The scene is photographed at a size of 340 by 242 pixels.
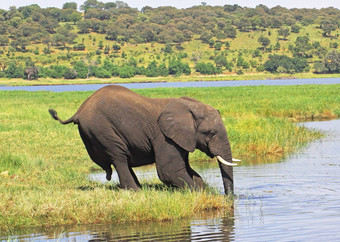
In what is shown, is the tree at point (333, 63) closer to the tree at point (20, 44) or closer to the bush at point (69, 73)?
the bush at point (69, 73)

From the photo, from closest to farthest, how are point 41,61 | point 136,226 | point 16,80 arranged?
point 136,226, point 16,80, point 41,61

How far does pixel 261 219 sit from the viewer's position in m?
10.5

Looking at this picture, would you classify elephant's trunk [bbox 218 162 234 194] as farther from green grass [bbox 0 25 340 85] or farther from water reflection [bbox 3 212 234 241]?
green grass [bbox 0 25 340 85]

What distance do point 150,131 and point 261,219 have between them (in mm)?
2370

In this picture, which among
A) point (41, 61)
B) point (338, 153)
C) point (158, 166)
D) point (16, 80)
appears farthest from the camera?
point (41, 61)

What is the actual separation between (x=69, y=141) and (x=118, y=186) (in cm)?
750

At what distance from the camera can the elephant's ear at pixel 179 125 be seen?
35.9 feet

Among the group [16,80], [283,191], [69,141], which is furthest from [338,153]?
[16,80]

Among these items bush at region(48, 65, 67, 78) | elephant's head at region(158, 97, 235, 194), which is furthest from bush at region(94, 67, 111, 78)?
elephant's head at region(158, 97, 235, 194)

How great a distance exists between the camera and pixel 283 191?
12922 mm

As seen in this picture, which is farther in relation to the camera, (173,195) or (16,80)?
(16,80)

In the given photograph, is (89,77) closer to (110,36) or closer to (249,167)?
(110,36)

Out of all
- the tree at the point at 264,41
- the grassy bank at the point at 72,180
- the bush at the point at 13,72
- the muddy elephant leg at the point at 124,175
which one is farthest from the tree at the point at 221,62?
the muddy elephant leg at the point at 124,175

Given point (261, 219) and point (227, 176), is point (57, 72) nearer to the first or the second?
point (227, 176)
